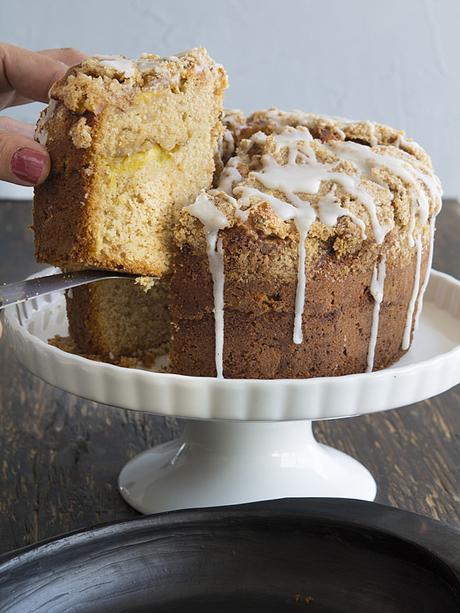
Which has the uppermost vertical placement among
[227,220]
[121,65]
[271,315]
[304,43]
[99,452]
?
[121,65]

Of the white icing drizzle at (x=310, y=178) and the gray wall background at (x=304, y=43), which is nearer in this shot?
the white icing drizzle at (x=310, y=178)

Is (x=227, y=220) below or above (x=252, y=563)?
above

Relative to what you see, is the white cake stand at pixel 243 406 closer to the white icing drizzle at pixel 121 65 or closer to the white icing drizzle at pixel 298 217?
the white icing drizzle at pixel 298 217

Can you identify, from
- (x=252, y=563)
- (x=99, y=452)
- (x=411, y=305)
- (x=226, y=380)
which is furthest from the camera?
(x=99, y=452)

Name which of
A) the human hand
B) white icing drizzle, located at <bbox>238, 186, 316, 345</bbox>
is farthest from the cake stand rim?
the human hand

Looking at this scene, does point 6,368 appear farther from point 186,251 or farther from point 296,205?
point 296,205

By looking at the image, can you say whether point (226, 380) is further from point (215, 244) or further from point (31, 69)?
point (31, 69)

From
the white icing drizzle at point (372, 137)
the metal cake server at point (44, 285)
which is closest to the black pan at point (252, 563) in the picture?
the metal cake server at point (44, 285)

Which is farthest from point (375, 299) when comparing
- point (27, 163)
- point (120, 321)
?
point (27, 163)
